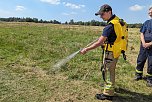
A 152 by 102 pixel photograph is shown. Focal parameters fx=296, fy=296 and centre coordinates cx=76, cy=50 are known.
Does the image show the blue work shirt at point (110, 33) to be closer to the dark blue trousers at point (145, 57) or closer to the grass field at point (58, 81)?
the grass field at point (58, 81)

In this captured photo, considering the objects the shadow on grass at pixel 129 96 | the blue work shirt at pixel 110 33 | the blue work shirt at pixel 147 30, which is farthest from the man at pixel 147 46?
the blue work shirt at pixel 110 33

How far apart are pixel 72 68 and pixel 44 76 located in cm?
128

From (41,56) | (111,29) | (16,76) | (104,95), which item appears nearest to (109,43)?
(111,29)

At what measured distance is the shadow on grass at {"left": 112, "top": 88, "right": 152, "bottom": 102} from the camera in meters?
6.61

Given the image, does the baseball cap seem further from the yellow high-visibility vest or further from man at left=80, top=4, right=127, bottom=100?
A: the yellow high-visibility vest

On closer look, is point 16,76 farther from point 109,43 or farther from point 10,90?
point 109,43

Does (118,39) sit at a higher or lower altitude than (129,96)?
higher

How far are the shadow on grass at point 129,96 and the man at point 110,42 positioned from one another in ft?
1.00

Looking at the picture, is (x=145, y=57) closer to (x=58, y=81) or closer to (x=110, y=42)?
(x=110, y=42)

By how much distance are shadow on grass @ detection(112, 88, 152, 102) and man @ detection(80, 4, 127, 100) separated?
305mm

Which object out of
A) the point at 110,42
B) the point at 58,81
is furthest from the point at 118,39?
the point at 58,81

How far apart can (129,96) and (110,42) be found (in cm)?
150

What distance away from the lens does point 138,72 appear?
8266mm

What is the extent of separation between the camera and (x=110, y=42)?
610 cm
